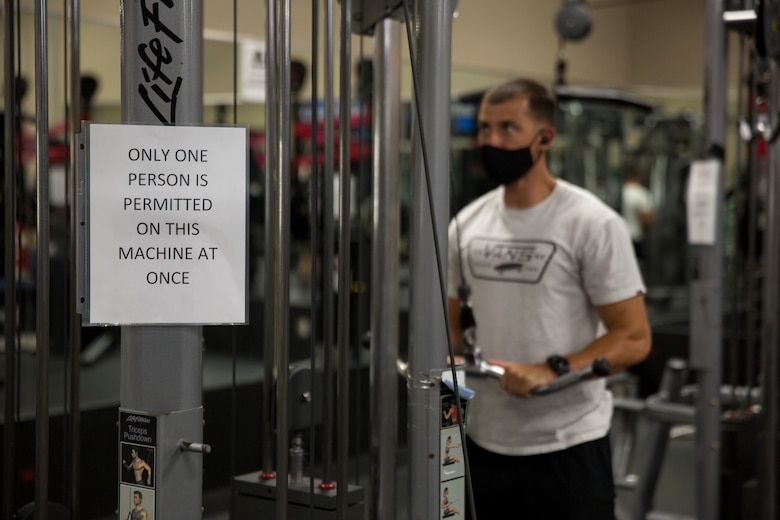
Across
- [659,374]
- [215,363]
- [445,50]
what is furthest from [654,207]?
[445,50]

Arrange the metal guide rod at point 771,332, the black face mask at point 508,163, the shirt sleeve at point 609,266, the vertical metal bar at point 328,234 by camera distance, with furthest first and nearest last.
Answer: the metal guide rod at point 771,332 < the black face mask at point 508,163 < the shirt sleeve at point 609,266 < the vertical metal bar at point 328,234

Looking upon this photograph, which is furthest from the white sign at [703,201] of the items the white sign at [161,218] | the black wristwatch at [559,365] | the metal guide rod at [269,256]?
the white sign at [161,218]

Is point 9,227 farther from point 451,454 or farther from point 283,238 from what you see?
point 451,454

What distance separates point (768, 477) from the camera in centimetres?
363

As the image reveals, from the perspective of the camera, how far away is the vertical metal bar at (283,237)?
1.62 m

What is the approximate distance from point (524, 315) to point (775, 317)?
1536mm

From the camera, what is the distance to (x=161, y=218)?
1563 mm

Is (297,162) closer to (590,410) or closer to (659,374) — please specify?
(659,374)

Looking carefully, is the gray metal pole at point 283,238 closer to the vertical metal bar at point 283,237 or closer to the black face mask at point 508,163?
the vertical metal bar at point 283,237

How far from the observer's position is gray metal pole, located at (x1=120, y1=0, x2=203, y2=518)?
5.15 feet

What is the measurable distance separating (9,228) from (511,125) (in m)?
1.42

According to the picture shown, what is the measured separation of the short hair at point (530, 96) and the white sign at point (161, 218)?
3.99 ft

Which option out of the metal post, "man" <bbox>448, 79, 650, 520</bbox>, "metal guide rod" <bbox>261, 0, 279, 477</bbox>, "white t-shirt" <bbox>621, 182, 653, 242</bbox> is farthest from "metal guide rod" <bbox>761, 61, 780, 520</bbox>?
"white t-shirt" <bbox>621, 182, 653, 242</bbox>

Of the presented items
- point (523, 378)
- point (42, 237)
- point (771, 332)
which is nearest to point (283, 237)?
point (42, 237)
